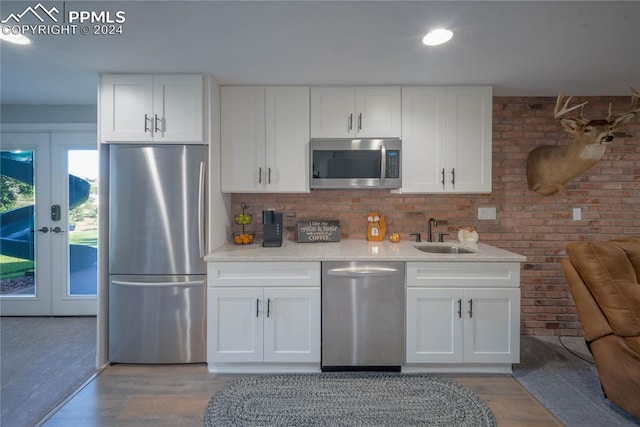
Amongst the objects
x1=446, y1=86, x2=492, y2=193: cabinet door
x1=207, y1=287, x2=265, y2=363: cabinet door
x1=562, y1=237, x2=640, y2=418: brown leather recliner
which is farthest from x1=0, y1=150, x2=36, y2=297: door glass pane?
x1=562, y1=237, x2=640, y2=418: brown leather recliner

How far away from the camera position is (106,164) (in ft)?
8.23

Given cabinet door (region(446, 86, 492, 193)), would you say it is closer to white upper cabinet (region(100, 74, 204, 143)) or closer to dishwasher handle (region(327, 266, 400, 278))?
dishwasher handle (region(327, 266, 400, 278))

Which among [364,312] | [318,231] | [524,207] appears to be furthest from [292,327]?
[524,207]

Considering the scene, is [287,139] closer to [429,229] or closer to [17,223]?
[429,229]

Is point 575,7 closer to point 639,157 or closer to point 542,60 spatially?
point 542,60

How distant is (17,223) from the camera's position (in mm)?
3521

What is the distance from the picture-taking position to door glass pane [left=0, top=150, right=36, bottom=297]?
3.50 metres

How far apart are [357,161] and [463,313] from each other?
1.42 m

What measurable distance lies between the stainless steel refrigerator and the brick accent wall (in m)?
0.70

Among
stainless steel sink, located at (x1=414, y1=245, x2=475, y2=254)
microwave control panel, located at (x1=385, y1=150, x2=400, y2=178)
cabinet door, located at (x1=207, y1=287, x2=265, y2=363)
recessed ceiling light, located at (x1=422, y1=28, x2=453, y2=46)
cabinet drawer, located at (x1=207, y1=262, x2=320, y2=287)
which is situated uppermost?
recessed ceiling light, located at (x1=422, y1=28, x2=453, y2=46)

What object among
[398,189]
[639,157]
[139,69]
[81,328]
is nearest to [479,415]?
[398,189]

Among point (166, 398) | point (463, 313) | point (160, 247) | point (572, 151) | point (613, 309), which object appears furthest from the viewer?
point (572, 151)

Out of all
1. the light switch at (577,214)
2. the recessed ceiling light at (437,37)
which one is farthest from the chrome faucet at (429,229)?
the recessed ceiling light at (437,37)

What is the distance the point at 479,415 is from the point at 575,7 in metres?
2.36
